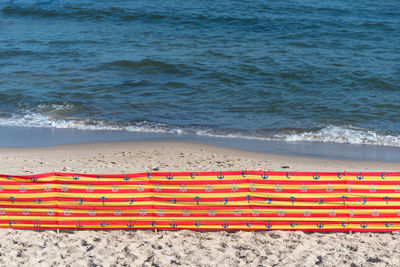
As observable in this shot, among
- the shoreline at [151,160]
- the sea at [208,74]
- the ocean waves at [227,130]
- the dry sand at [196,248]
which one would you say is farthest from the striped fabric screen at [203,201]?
the ocean waves at [227,130]

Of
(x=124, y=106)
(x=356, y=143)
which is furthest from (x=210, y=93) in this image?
(x=356, y=143)

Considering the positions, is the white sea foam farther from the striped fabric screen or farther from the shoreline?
the striped fabric screen

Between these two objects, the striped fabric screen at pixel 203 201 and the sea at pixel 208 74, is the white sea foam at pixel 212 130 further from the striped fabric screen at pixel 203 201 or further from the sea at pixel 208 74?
the striped fabric screen at pixel 203 201

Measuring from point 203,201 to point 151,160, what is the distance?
3700mm

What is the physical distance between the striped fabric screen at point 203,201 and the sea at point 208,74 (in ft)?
15.0

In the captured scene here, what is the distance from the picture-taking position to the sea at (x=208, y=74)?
15.0 meters

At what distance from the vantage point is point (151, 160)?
12.1 meters

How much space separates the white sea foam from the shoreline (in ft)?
5.42

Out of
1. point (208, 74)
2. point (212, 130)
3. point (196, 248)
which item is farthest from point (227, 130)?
point (196, 248)

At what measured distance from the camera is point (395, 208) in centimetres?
873

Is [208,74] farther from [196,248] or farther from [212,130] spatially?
[196,248]

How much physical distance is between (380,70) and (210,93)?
864 centimetres

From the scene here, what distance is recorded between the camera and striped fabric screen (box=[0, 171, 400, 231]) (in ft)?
28.5

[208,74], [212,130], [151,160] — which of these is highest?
[208,74]
